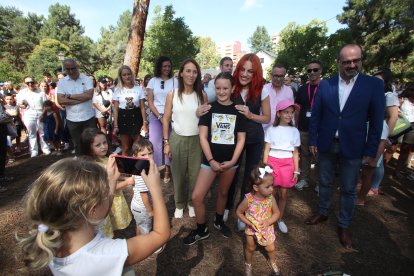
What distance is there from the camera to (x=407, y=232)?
3.42m

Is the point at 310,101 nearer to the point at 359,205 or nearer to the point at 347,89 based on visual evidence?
the point at 347,89

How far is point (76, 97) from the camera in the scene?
4.64 metres

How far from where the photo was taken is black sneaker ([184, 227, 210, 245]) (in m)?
3.04

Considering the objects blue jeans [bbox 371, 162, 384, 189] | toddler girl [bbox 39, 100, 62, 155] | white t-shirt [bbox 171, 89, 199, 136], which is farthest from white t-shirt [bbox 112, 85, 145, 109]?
blue jeans [bbox 371, 162, 384, 189]

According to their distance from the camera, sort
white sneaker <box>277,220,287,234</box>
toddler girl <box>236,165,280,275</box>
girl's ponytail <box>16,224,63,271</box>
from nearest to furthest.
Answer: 1. girl's ponytail <box>16,224,63,271</box>
2. toddler girl <box>236,165,280,275</box>
3. white sneaker <box>277,220,287,234</box>

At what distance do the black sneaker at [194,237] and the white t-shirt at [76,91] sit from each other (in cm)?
319

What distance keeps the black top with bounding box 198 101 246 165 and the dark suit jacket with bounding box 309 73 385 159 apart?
1.12 metres

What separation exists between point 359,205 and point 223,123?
2.94m

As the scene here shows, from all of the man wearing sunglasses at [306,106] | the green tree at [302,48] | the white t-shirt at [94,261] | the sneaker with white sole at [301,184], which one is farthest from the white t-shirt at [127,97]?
the green tree at [302,48]

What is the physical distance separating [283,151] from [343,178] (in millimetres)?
799

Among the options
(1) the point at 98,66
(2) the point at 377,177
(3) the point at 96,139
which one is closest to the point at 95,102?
(3) the point at 96,139

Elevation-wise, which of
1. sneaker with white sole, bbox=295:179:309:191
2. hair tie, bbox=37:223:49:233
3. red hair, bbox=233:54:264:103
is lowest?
sneaker with white sole, bbox=295:179:309:191

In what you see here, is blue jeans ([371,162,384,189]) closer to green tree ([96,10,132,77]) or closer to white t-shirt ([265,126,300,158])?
white t-shirt ([265,126,300,158])

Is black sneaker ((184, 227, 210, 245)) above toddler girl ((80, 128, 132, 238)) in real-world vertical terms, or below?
below
